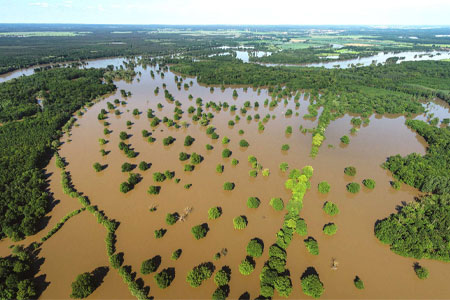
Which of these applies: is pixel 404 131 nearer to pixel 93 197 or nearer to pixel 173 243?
pixel 173 243

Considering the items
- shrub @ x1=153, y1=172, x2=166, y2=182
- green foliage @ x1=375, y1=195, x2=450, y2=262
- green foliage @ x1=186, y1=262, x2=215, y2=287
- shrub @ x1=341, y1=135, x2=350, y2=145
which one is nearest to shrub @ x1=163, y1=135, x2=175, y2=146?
shrub @ x1=153, y1=172, x2=166, y2=182

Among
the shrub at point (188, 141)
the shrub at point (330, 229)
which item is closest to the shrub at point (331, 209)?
the shrub at point (330, 229)

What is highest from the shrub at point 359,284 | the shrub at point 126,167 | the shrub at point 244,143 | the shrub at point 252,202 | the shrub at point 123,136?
the shrub at point 123,136

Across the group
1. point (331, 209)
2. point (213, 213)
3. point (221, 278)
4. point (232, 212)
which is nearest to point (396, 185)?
point (331, 209)

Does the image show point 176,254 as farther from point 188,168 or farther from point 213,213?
point 188,168

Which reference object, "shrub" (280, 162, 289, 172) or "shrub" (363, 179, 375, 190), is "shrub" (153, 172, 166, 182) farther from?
"shrub" (363, 179, 375, 190)

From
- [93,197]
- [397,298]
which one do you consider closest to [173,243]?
[93,197]

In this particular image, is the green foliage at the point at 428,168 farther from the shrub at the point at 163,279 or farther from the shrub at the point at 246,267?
the shrub at the point at 163,279
